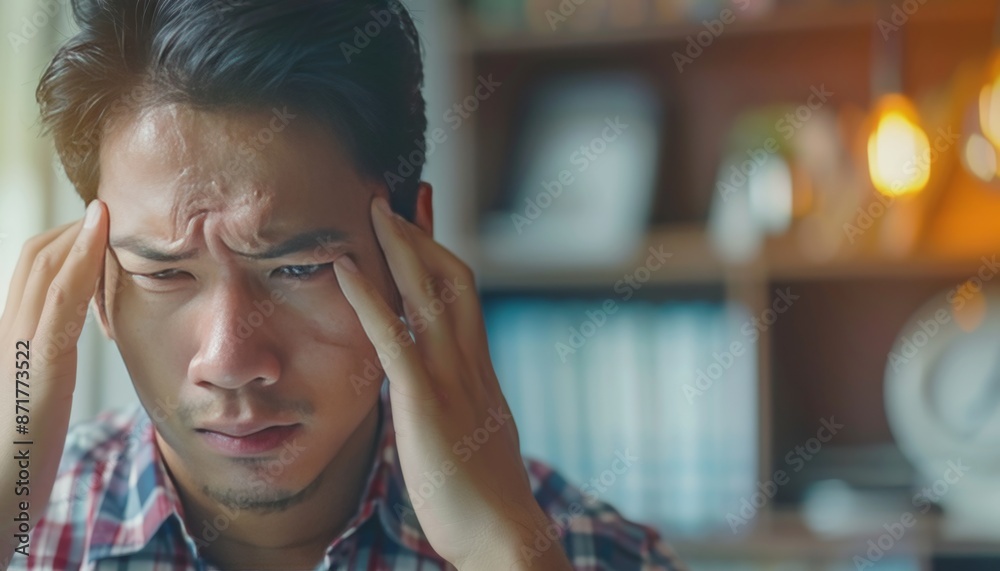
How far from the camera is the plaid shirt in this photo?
59cm

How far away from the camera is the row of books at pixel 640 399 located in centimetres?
111

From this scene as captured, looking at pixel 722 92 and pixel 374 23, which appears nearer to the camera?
pixel 374 23

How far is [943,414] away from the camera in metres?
1.17

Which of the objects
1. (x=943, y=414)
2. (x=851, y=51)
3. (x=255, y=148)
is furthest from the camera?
(x=851, y=51)

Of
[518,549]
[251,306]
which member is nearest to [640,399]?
[518,549]

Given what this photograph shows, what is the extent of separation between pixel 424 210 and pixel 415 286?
0.06m

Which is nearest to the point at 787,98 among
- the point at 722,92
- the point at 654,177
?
the point at 722,92

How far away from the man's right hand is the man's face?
17 millimetres

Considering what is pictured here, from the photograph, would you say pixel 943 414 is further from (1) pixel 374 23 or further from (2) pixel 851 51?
(1) pixel 374 23

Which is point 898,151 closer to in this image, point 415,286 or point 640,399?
point 640,399

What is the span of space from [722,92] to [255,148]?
3.14 feet

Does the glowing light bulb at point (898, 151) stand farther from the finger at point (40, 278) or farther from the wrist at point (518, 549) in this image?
the finger at point (40, 278)

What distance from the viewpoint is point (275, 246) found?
1.76 feet

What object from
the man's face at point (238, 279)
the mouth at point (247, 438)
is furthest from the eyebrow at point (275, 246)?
the mouth at point (247, 438)
